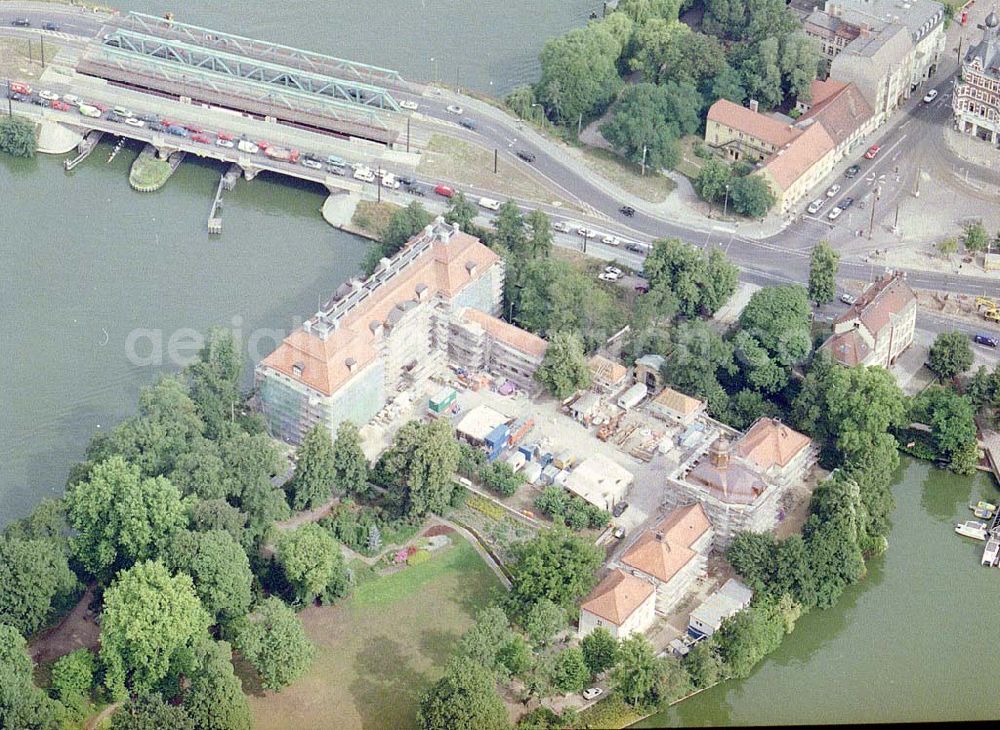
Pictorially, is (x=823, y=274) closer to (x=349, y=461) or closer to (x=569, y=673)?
(x=349, y=461)

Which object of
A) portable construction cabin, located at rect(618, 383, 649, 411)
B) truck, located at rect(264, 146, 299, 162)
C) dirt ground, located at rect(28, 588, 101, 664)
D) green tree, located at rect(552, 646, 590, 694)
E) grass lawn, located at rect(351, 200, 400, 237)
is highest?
truck, located at rect(264, 146, 299, 162)

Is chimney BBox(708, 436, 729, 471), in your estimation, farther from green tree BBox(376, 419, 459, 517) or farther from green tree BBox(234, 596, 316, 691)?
green tree BBox(234, 596, 316, 691)

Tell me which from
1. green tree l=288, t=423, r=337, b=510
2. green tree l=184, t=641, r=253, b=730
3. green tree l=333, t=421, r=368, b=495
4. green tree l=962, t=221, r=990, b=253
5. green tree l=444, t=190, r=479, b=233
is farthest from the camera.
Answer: green tree l=962, t=221, r=990, b=253

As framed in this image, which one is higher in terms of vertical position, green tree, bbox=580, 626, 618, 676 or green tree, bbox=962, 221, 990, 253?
green tree, bbox=962, 221, 990, 253

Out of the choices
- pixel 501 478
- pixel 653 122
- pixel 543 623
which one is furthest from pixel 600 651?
pixel 653 122

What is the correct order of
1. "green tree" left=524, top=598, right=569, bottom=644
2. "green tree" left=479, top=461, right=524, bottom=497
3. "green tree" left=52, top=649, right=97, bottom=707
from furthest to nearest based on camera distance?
"green tree" left=479, top=461, right=524, bottom=497 < "green tree" left=524, top=598, right=569, bottom=644 < "green tree" left=52, top=649, right=97, bottom=707

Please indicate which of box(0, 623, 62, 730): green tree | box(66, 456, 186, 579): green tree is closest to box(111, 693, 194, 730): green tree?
box(0, 623, 62, 730): green tree

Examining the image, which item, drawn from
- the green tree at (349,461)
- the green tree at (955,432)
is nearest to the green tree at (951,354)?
the green tree at (955,432)
